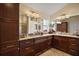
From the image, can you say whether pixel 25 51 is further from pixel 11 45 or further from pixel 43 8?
pixel 43 8

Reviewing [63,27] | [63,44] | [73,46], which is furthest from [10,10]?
[73,46]

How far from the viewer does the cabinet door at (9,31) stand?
2291 mm

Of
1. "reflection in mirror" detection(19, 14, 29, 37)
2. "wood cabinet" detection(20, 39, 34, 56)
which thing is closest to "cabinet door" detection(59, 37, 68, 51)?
"wood cabinet" detection(20, 39, 34, 56)

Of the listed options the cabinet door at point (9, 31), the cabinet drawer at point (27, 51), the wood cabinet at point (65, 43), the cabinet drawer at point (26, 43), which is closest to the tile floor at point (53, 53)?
the wood cabinet at point (65, 43)

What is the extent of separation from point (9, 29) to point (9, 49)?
0.41m

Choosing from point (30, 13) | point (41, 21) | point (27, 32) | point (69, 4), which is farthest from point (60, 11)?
point (27, 32)

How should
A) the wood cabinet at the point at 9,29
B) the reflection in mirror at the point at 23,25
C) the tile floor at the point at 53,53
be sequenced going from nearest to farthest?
the wood cabinet at the point at 9,29 → the reflection in mirror at the point at 23,25 → the tile floor at the point at 53,53

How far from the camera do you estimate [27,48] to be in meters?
2.58

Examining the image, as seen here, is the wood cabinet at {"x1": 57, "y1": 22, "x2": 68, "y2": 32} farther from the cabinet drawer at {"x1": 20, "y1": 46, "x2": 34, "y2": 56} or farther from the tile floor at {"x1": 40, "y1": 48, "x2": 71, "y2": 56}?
the cabinet drawer at {"x1": 20, "y1": 46, "x2": 34, "y2": 56}

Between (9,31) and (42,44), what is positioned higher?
(9,31)

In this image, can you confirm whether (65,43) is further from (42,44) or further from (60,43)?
(42,44)

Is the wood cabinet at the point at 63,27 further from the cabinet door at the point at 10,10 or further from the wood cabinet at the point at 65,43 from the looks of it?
the cabinet door at the point at 10,10

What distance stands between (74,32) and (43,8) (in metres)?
0.86

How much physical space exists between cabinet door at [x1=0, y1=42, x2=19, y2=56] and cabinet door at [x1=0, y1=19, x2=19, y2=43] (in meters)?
0.10
